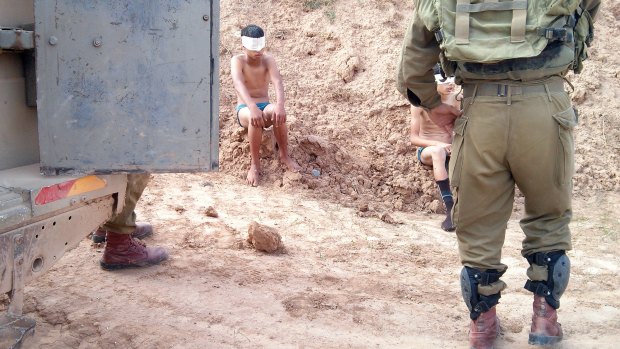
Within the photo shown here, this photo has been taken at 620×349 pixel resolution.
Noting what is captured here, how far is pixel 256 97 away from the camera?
6.54 meters

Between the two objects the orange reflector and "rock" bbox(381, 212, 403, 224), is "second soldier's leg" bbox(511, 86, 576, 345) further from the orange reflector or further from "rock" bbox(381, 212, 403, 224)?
"rock" bbox(381, 212, 403, 224)

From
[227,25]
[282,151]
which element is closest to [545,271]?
[282,151]

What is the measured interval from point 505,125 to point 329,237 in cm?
231

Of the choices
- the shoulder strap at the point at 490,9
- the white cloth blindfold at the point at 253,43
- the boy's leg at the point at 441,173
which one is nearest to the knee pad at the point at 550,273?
the shoulder strap at the point at 490,9

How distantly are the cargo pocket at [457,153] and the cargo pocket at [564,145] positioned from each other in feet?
1.32

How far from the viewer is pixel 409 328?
338 cm

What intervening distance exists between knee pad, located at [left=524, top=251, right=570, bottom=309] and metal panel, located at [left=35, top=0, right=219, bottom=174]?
5.32 feet

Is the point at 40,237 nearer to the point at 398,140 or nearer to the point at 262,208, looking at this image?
the point at 262,208

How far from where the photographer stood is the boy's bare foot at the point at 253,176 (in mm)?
6188

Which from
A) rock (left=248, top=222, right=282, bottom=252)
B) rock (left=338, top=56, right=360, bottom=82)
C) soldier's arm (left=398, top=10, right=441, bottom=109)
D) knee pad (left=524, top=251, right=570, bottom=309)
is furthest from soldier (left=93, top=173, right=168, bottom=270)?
rock (left=338, top=56, right=360, bottom=82)

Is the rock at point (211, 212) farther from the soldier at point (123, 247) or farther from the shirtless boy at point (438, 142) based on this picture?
the shirtless boy at point (438, 142)

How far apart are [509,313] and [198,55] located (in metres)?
2.16

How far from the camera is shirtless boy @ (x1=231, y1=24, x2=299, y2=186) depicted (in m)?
6.19

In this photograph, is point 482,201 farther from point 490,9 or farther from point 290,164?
point 290,164
